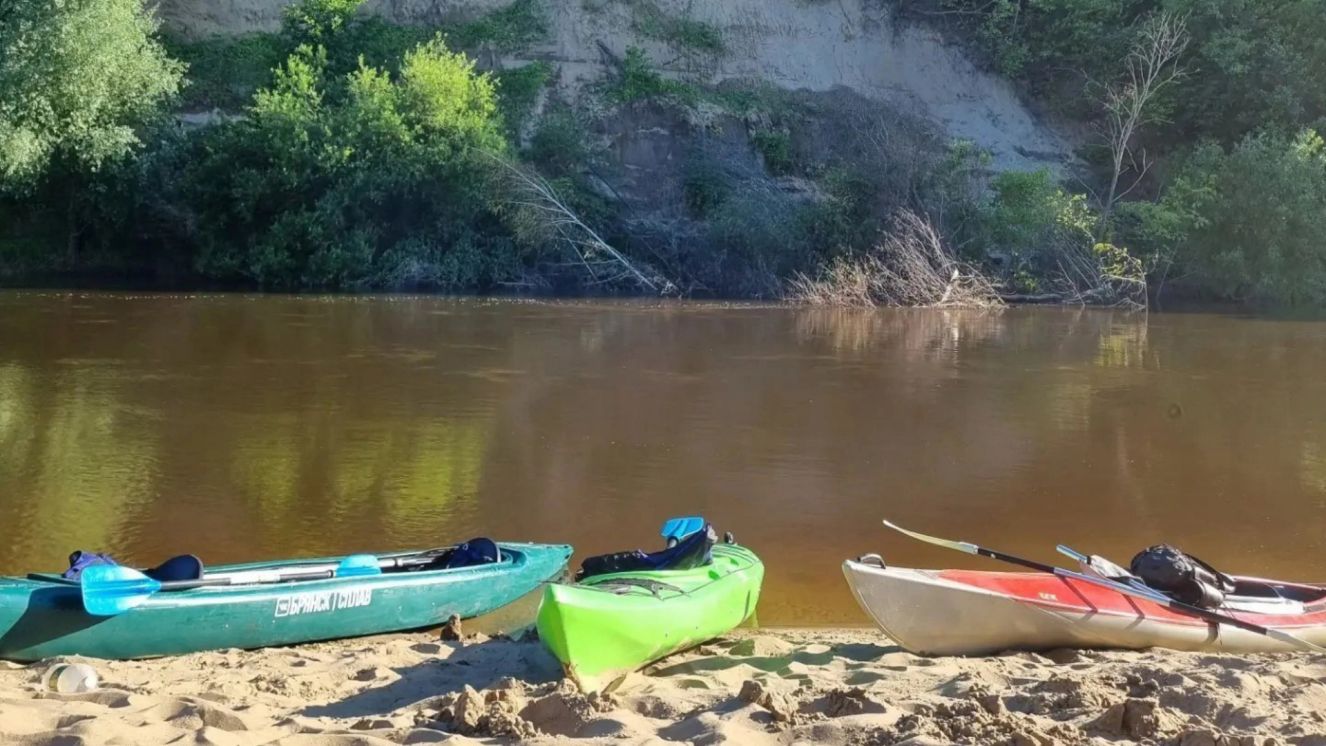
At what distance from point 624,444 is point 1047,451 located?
4.16 m

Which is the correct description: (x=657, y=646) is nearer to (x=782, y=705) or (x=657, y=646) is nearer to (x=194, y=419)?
(x=782, y=705)

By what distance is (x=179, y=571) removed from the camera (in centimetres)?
676

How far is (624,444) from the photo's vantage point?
12.8 metres

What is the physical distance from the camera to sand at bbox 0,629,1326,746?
5.08 metres

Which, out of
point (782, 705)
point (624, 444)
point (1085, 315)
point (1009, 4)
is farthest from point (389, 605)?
point (1009, 4)

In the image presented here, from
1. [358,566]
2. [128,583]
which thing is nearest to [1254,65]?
[358,566]

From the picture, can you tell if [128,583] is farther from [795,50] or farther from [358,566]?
[795,50]

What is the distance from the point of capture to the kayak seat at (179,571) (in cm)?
674

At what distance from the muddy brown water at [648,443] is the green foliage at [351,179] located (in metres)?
8.71

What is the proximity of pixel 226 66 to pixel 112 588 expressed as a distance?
31.1 metres

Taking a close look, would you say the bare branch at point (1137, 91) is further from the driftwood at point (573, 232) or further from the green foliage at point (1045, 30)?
the driftwood at point (573, 232)

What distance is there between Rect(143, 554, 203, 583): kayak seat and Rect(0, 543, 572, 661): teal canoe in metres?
0.12

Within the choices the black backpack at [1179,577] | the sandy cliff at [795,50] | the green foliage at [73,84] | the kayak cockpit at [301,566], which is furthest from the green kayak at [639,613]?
the sandy cliff at [795,50]

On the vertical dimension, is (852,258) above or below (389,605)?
above
